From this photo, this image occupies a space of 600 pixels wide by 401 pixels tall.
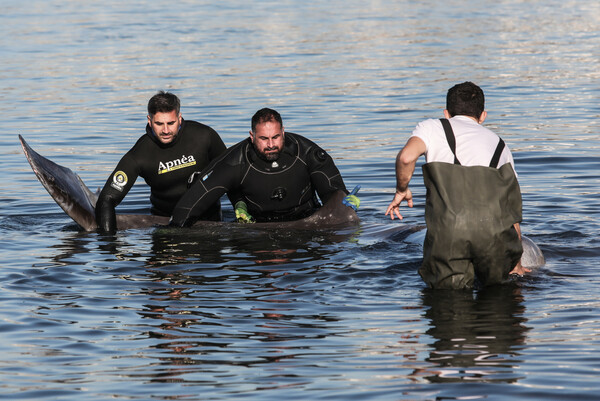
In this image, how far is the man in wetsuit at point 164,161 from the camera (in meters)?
10.6

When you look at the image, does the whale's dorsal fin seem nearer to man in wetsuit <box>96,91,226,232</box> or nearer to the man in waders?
man in wetsuit <box>96,91,226,232</box>

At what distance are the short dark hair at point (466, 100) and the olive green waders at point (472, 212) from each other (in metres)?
0.37

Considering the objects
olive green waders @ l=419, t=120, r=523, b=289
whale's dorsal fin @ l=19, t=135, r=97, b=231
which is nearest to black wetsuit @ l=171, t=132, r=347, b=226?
whale's dorsal fin @ l=19, t=135, r=97, b=231

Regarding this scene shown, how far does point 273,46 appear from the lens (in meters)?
28.5

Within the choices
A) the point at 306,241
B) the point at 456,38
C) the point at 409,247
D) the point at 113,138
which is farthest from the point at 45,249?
the point at 456,38

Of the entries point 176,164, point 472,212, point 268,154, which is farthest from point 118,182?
point 472,212

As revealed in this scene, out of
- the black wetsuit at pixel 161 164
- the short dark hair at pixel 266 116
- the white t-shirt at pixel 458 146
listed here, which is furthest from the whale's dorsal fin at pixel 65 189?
the white t-shirt at pixel 458 146

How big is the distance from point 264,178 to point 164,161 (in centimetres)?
120

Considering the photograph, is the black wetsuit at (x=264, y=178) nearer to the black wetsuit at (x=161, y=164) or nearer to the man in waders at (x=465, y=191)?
the black wetsuit at (x=161, y=164)

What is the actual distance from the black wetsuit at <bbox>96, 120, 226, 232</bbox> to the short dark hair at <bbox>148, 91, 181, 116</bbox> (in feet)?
1.56

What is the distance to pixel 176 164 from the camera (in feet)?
35.2

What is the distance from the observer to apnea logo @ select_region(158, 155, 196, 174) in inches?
422

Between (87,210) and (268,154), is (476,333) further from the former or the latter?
(87,210)

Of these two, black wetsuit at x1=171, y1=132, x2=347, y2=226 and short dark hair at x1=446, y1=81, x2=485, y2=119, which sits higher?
short dark hair at x1=446, y1=81, x2=485, y2=119
